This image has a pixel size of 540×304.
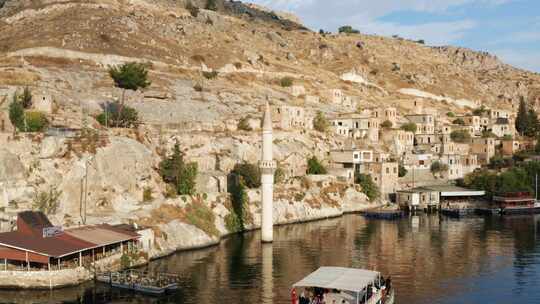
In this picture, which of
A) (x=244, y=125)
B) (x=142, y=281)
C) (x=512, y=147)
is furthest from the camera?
(x=512, y=147)

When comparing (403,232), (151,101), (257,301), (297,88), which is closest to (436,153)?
(297,88)

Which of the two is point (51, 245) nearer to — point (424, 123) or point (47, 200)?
point (47, 200)

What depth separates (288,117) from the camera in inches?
5394

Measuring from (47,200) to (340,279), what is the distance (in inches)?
1702

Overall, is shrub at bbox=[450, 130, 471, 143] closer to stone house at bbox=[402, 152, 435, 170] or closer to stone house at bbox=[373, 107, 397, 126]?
stone house at bbox=[373, 107, 397, 126]

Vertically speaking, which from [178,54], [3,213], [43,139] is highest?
[178,54]

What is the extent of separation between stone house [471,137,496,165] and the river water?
53.0 m

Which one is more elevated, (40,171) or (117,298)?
(40,171)

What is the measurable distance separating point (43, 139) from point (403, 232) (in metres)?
55.5

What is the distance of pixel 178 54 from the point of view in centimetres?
17562

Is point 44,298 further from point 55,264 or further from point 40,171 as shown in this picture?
point 40,171

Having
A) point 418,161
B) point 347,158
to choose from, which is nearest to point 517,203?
point 418,161

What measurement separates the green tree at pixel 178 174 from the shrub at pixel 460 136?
93.5 meters

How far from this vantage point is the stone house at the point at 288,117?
440 feet
